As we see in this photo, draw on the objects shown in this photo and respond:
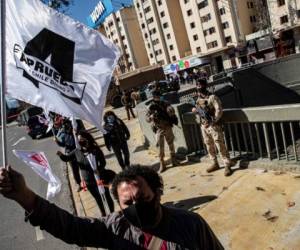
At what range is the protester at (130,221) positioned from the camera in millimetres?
2148

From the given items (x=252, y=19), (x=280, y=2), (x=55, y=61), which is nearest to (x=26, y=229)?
(x=55, y=61)

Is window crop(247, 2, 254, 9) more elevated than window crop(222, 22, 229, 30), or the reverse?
window crop(247, 2, 254, 9)

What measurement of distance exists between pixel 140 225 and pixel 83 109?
211 cm

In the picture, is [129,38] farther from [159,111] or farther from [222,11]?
[159,111]

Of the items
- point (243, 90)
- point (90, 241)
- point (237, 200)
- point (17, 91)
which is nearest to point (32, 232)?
point (237, 200)

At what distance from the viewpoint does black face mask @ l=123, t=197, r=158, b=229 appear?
214 cm

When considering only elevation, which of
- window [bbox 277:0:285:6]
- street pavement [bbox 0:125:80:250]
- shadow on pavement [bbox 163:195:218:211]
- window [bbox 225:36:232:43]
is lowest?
street pavement [bbox 0:125:80:250]

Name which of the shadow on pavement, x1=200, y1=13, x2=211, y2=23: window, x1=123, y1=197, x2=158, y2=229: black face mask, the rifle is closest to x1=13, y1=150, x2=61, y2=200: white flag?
x1=123, y1=197, x2=158, y2=229: black face mask

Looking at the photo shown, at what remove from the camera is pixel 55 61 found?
13.0 feet

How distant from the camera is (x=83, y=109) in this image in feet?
13.3

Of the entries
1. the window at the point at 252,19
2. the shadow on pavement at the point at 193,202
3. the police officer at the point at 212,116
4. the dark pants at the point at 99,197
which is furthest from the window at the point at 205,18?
the dark pants at the point at 99,197

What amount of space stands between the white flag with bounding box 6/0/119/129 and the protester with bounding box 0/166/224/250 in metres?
1.73

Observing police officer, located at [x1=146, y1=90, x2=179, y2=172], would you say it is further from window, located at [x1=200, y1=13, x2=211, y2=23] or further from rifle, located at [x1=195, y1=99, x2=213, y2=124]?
window, located at [x1=200, y1=13, x2=211, y2=23]

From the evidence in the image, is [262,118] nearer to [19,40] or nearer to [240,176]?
[240,176]
